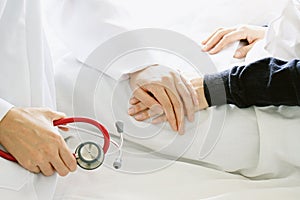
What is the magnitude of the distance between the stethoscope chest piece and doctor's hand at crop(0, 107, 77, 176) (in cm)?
2

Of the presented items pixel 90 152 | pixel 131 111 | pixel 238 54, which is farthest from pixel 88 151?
pixel 238 54

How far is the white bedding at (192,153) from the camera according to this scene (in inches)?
39.2

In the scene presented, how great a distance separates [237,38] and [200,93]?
0.76 ft

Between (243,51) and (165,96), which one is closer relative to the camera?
(165,96)

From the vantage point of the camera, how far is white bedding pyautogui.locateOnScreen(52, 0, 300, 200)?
1.00 m

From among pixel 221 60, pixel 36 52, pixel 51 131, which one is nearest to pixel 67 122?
pixel 51 131

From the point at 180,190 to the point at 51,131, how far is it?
0.86 ft

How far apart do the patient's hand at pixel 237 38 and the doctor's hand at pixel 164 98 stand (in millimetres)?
180

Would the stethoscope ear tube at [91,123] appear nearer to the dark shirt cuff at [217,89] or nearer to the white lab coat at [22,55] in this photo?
the white lab coat at [22,55]

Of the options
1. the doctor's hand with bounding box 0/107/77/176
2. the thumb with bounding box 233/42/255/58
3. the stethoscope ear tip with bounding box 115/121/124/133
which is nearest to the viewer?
the doctor's hand with bounding box 0/107/77/176

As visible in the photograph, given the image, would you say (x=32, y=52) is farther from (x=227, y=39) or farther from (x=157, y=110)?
(x=227, y=39)

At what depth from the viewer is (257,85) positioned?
3.34ft

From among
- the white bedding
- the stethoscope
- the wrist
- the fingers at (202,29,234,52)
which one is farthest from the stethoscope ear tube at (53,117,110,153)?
the fingers at (202,29,234,52)

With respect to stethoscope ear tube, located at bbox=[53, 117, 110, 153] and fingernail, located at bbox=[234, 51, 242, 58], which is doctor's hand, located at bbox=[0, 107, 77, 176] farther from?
fingernail, located at bbox=[234, 51, 242, 58]
